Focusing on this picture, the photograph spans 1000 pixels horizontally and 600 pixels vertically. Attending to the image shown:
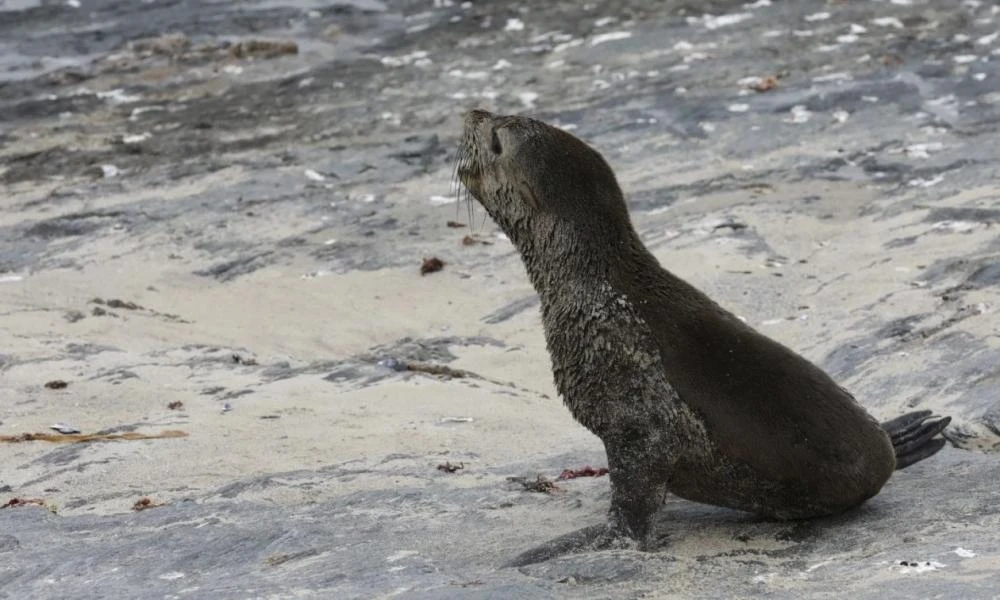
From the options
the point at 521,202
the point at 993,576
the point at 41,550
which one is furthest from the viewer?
the point at 521,202

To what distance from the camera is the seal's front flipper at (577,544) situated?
486 cm

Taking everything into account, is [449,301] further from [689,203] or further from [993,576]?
[993,576]

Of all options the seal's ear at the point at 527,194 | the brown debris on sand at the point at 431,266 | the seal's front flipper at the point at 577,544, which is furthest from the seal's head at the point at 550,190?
the brown debris on sand at the point at 431,266

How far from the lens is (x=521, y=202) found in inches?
223

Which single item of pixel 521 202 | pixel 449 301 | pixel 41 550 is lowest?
pixel 449 301

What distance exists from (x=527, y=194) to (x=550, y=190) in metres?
0.12

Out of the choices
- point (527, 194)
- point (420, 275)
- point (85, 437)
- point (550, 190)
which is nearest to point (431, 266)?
point (420, 275)

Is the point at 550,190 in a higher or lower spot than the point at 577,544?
higher

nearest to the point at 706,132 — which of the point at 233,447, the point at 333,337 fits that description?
the point at 333,337

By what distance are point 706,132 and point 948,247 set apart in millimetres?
3923

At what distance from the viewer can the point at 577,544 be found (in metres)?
4.99

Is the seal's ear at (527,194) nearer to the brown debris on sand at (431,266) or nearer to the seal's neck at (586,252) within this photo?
the seal's neck at (586,252)

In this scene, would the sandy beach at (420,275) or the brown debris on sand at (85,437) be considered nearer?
the sandy beach at (420,275)

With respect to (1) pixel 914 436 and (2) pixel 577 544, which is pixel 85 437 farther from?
(1) pixel 914 436
